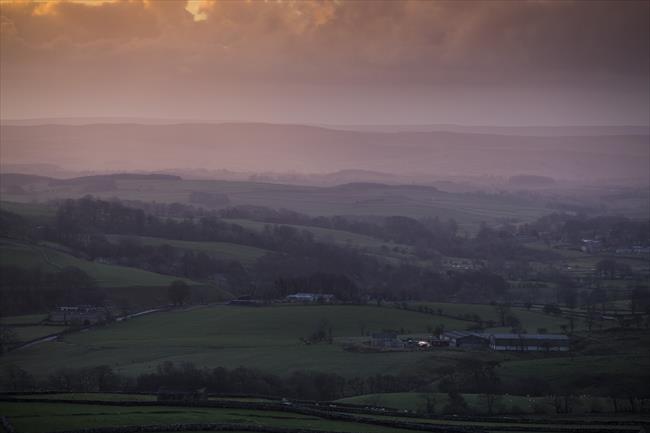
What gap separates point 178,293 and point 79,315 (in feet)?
24.2

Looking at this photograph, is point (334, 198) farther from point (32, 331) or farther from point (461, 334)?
point (461, 334)

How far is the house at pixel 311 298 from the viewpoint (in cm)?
6561

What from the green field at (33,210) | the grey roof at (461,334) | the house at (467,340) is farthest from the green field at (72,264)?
the house at (467,340)

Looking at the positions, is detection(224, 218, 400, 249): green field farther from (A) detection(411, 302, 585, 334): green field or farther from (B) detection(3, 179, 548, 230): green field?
(A) detection(411, 302, 585, 334): green field

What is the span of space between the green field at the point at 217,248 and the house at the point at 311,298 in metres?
14.2

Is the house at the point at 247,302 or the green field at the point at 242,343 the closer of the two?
the green field at the point at 242,343

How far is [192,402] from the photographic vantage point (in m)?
35.2

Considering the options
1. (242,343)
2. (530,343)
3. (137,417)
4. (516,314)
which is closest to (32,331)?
(242,343)

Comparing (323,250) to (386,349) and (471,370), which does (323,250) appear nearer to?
(386,349)

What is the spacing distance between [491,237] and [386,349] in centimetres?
5759

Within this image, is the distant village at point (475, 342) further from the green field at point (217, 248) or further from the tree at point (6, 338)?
the green field at point (217, 248)

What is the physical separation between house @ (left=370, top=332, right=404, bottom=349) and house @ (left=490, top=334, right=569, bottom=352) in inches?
176

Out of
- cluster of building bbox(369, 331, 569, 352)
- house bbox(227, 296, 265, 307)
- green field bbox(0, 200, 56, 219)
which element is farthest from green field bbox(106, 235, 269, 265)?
cluster of building bbox(369, 331, 569, 352)

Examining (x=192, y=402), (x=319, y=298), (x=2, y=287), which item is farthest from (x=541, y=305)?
(x=192, y=402)
